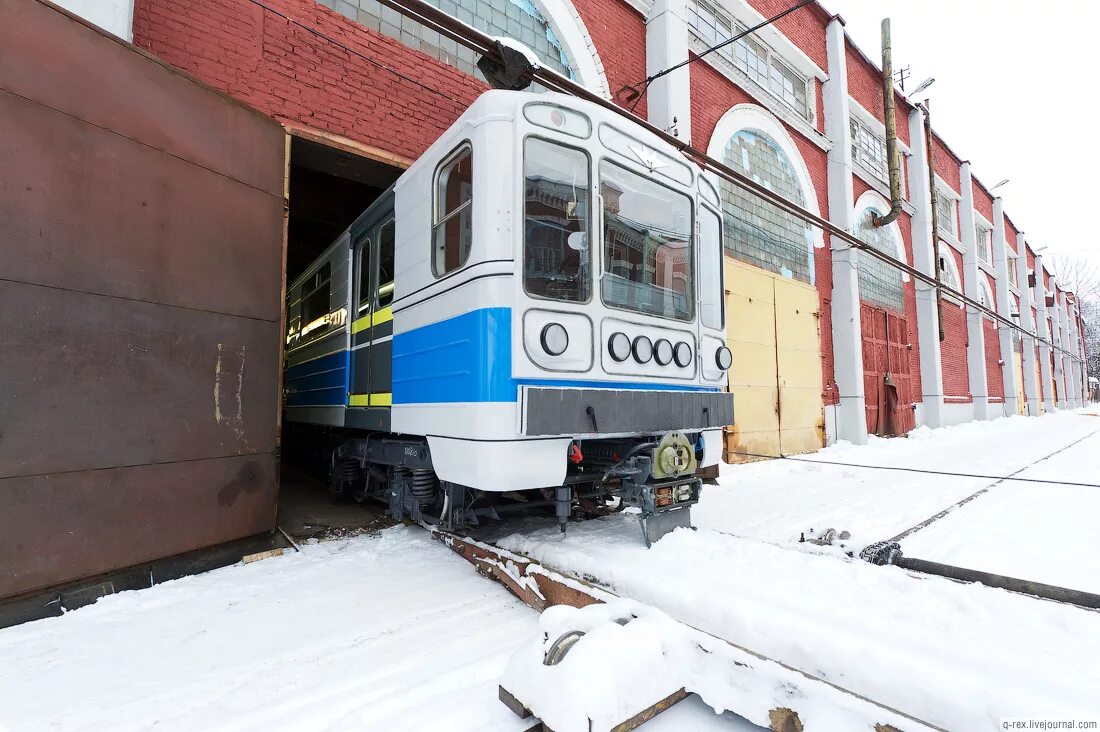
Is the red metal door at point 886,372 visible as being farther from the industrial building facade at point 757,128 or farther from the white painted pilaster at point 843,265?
the white painted pilaster at point 843,265

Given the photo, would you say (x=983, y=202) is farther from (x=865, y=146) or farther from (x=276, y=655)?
(x=276, y=655)

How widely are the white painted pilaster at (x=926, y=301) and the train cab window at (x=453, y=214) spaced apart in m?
16.1

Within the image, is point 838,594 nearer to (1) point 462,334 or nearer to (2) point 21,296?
(1) point 462,334

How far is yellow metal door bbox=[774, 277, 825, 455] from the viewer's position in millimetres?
9234

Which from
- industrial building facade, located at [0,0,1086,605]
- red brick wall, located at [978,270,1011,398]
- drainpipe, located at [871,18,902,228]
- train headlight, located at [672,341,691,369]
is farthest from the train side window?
red brick wall, located at [978,270,1011,398]

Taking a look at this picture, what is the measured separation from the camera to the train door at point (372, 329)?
4164 mm

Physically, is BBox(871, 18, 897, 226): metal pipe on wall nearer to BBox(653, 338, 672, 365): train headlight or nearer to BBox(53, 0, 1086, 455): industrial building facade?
BBox(53, 0, 1086, 455): industrial building facade

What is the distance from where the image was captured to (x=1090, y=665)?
1701 millimetres

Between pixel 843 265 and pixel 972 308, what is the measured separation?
1244cm

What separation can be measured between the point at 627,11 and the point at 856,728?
8.90 metres

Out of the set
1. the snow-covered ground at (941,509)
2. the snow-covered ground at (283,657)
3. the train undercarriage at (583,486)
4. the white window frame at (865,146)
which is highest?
the white window frame at (865,146)

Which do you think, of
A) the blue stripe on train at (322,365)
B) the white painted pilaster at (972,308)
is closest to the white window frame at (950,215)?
the white painted pilaster at (972,308)

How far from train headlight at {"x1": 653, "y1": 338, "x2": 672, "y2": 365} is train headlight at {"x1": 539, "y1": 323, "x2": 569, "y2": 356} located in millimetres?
775

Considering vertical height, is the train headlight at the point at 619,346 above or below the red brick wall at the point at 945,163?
below
